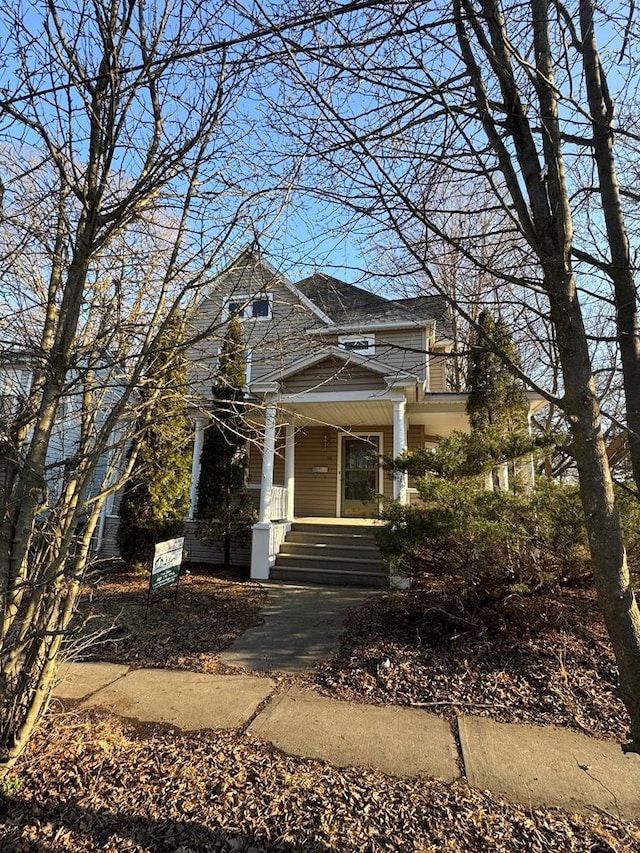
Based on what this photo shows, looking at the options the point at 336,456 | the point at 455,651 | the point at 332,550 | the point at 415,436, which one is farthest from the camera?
the point at 415,436

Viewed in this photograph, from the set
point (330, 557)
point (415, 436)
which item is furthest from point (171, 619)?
point (415, 436)

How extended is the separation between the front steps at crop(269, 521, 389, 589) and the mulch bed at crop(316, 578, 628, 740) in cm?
271

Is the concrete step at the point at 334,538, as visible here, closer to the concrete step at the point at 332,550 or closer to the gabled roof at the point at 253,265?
the concrete step at the point at 332,550

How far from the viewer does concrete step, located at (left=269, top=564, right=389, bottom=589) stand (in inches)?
306

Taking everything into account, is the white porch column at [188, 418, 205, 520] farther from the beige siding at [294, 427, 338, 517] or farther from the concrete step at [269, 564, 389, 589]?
the concrete step at [269, 564, 389, 589]

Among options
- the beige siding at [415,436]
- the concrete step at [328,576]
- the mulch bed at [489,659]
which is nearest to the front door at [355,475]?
the beige siding at [415,436]

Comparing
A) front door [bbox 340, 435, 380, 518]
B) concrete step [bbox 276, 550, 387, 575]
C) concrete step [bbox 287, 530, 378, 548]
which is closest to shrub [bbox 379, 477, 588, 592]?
concrete step [bbox 276, 550, 387, 575]

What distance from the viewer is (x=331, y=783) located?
236cm

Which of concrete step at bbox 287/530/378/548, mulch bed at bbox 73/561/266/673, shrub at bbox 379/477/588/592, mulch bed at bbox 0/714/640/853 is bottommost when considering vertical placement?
mulch bed at bbox 73/561/266/673

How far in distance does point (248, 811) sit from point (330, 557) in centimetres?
646

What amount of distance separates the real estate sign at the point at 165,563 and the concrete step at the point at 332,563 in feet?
9.10

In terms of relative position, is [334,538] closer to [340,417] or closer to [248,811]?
[340,417]

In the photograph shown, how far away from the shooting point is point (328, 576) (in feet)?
26.3

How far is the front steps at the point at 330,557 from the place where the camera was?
7.90 metres
